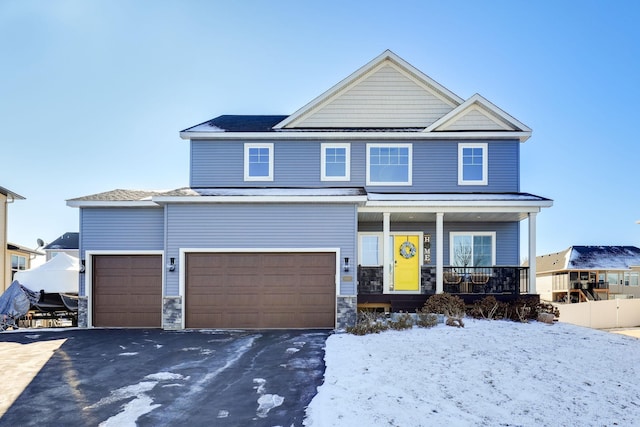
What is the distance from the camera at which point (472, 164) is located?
14.1 meters

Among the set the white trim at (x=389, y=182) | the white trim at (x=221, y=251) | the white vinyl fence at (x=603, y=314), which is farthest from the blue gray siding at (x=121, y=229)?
the white vinyl fence at (x=603, y=314)

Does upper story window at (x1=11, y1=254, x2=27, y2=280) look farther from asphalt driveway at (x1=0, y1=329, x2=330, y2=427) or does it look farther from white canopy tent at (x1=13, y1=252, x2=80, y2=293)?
asphalt driveway at (x1=0, y1=329, x2=330, y2=427)

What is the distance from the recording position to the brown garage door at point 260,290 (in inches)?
448

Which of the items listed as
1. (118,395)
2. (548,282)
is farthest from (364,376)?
(548,282)

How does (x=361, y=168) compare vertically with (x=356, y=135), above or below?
below

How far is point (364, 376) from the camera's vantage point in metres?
6.53

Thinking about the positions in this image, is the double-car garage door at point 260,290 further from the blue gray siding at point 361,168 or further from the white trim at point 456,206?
the blue gray siding at point 361,168

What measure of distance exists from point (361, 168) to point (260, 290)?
217 inches

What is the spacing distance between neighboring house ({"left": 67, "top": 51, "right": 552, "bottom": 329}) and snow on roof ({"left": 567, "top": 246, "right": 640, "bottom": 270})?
22.3 meters

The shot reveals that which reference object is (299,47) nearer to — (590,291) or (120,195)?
(120,195)

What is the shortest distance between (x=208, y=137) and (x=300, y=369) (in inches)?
377

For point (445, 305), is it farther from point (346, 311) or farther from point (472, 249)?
point (472, 249)

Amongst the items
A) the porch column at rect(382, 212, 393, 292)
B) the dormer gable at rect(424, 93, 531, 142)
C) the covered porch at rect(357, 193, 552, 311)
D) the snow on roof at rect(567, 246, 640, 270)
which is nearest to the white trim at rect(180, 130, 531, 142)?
the dormer gable at rect(424, 93, 531, 142)

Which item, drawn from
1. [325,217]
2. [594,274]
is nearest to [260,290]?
[325,217]
